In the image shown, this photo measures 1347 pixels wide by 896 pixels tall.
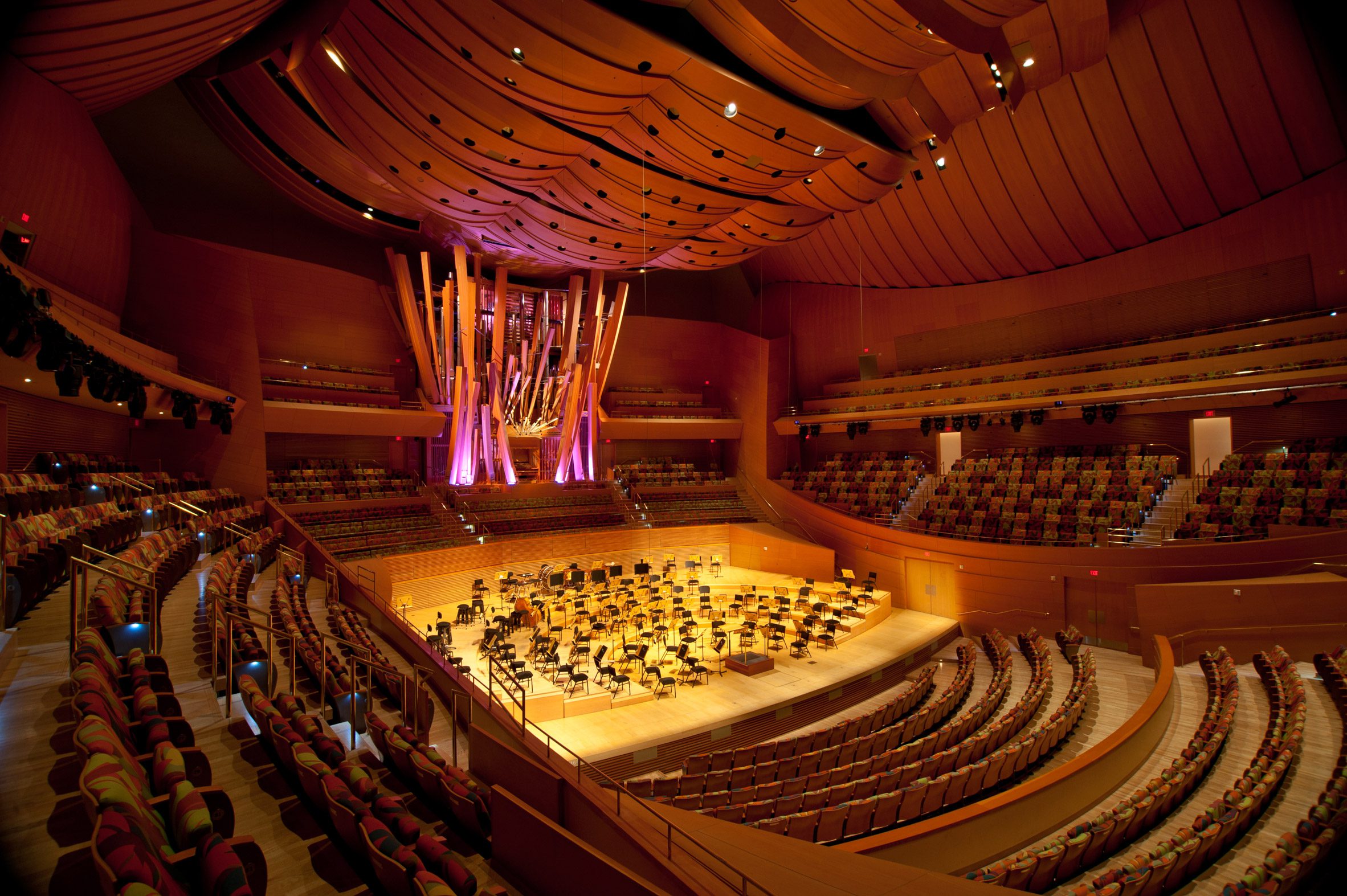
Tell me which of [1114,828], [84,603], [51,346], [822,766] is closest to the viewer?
[84,603]

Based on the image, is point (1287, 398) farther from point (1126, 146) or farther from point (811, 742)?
point (811, 742)

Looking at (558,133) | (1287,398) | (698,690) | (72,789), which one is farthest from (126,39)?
(1287,398)

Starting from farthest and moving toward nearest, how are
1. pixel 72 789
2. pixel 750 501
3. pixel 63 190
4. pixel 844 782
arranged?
pixel 750 501 → pixel 63 190 → pixel 844 782 → pixel 72 789

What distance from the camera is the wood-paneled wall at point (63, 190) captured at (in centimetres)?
917

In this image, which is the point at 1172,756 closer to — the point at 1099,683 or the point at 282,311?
the point at 1099,683

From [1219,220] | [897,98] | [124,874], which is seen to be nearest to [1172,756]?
[124,874]

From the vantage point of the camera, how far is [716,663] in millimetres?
11102

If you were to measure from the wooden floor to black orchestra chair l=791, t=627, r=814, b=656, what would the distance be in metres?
7.85

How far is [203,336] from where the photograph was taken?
15.1 meters

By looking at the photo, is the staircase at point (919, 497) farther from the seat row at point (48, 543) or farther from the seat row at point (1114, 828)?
the seat row at point (48, 543)

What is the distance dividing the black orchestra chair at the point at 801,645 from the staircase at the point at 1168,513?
20.9 feet

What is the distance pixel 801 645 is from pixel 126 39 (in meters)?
12.9

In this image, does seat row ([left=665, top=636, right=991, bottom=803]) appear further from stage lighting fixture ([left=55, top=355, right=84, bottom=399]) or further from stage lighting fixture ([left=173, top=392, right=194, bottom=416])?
stage lighting fixture ([left=173, top=392, right=194, bottom=416])

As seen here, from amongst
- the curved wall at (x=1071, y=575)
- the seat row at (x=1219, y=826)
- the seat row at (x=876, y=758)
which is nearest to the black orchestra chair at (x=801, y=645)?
the seat row at (x=876, y=758)
